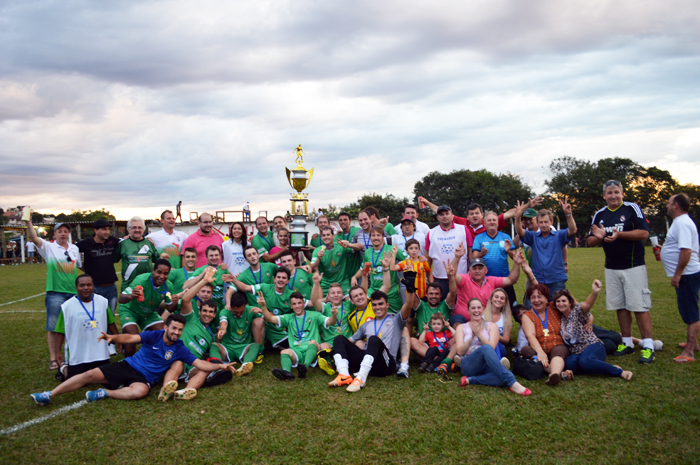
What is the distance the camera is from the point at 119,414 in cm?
434

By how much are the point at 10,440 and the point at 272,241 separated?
4.92 metres

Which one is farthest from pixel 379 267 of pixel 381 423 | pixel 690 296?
pixel 690 296

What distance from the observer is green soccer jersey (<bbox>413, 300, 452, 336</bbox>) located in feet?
19.6

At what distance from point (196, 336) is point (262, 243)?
2.60m

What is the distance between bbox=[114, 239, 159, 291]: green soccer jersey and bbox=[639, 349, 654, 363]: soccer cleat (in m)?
7.26

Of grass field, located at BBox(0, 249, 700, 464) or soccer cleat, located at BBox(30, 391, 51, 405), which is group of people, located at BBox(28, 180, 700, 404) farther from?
grass field, located at BBox(0, 249, 700, 464)

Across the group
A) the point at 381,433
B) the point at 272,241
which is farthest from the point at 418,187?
the point at 381,433

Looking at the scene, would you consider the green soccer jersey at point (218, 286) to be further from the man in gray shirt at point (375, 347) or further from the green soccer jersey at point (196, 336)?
the man in gray shirt at point (375, 347)

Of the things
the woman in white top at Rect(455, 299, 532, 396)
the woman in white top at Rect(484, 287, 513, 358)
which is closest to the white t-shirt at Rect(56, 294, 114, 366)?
the woman in white top at Rect(455, 299, 532, 396)

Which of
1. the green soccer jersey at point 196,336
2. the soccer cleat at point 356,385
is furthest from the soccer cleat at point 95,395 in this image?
the soccer cleat at point 356,385

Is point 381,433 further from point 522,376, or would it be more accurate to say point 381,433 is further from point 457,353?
point 522,376

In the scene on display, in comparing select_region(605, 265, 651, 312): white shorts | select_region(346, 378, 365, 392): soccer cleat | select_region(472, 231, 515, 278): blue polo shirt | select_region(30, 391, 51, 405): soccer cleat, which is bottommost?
select_region(346, 378, 365, 392): soccer cleat

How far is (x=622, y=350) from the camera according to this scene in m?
5.66

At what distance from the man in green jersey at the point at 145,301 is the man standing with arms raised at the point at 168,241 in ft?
3.05
